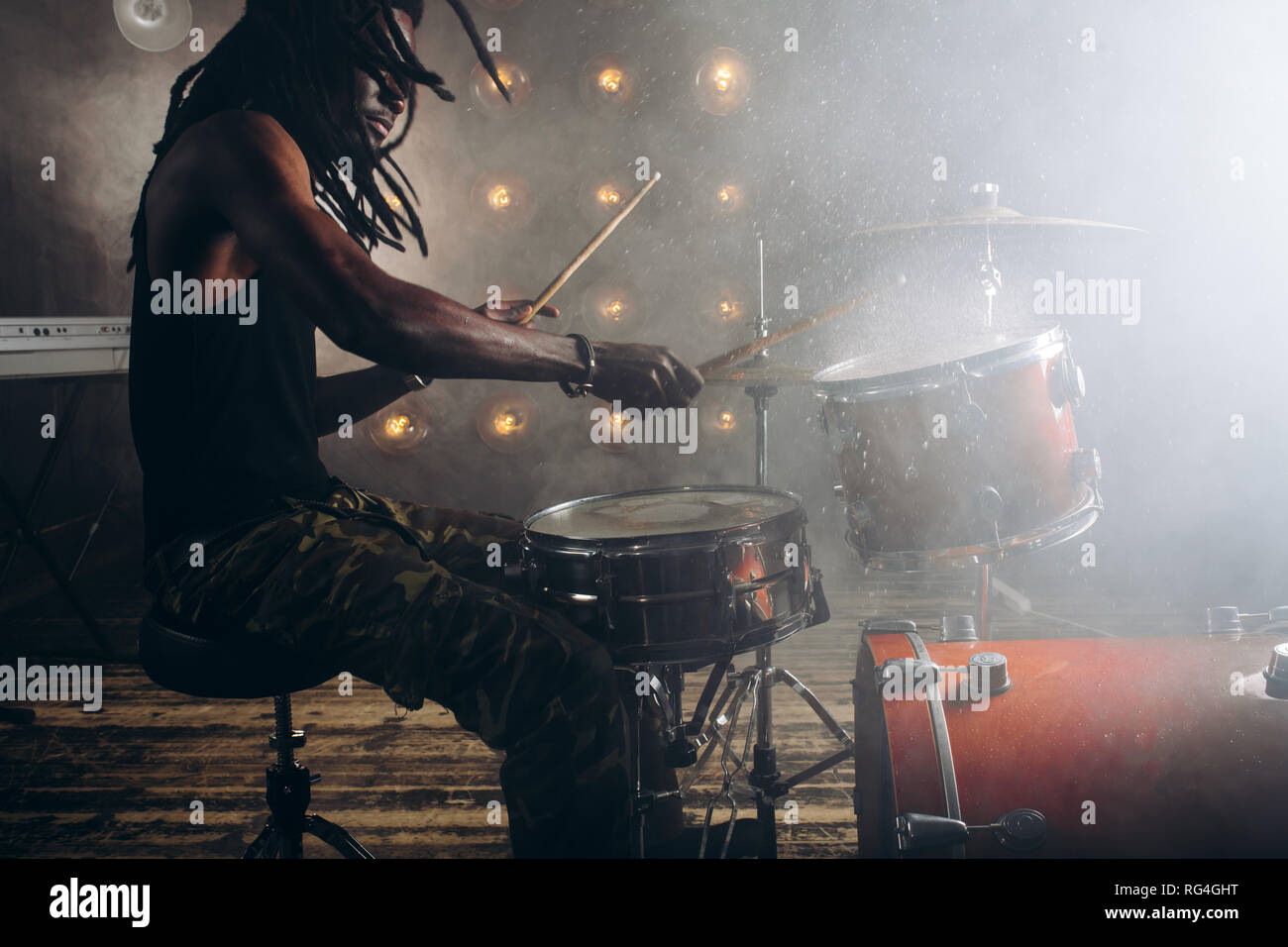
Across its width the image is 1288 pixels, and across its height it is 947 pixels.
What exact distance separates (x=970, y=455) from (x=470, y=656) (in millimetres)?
1171

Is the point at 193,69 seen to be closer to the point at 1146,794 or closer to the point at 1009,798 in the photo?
the point at 1009,798

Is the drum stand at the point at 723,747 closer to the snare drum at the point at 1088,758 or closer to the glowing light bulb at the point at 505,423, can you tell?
the snare drum at the point at 1088,758

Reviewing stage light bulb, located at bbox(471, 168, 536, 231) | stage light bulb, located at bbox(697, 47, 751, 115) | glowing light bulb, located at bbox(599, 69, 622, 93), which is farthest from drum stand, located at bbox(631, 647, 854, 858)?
glowing light bulb, located at bbox(599, 69, 622, 93)

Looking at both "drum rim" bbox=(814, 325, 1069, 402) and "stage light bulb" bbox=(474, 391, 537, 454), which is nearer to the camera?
"drum rim" bbox=(814, 325, 1069, 402)

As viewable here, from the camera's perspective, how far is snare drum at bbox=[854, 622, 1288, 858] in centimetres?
135

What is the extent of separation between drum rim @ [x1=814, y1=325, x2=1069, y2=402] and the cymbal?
12.3 inches

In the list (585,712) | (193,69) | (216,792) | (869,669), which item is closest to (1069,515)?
(869,669)

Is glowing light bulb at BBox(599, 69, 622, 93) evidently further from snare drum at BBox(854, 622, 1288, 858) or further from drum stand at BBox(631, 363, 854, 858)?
snare drum at BBox(854, 622, 1288, 858)

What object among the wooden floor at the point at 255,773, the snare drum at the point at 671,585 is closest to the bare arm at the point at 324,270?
the snare drum at the point at 671,585

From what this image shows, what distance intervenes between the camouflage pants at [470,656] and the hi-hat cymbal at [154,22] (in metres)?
4.47

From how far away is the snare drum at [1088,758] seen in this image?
1.35 m

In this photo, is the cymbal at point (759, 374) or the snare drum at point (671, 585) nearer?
the snare drum at point (671, 585)

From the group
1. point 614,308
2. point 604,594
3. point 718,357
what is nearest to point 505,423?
point 614,308
